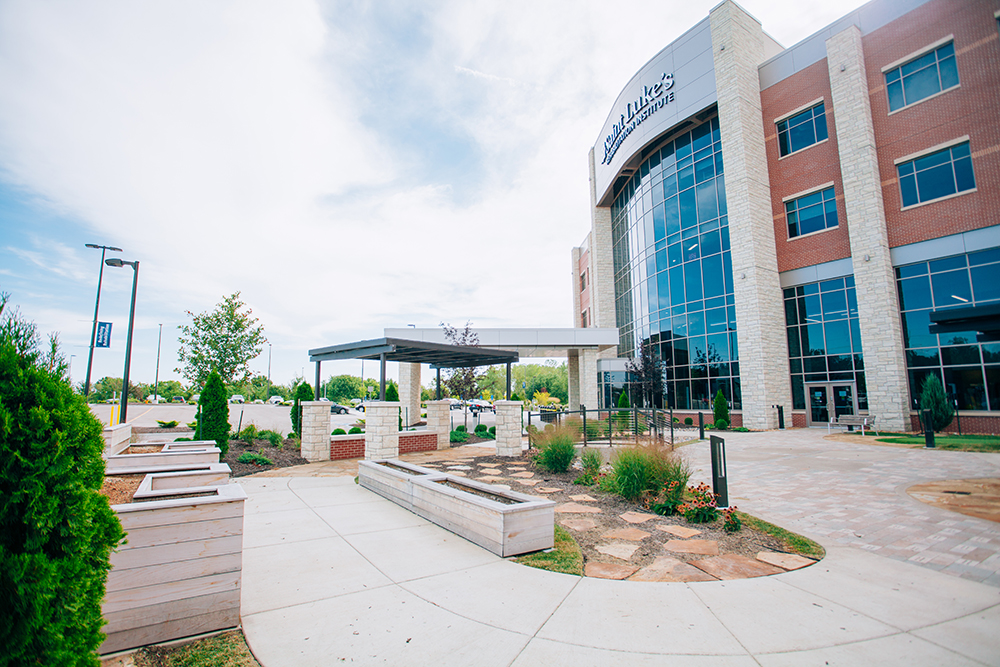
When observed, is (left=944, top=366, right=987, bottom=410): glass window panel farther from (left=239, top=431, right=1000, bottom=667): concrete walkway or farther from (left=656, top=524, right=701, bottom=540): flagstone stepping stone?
(left=656, top=524, right=701, bottom=540): flagstone stepping stone

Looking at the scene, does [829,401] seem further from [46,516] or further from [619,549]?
[46,516]

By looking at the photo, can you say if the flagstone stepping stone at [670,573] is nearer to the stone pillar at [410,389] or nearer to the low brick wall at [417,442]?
the low brick wall at [417,442]

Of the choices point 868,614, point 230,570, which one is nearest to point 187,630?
point 230,570

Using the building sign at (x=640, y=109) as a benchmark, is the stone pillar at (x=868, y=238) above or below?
below

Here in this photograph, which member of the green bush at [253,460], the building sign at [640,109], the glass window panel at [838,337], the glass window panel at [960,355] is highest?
the building sign at [640,109]

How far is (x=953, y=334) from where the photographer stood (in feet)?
58.8

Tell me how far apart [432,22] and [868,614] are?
510 inches

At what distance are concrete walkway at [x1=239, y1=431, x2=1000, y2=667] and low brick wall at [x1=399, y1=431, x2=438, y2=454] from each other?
8146 mm

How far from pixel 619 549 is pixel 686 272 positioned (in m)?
23.6

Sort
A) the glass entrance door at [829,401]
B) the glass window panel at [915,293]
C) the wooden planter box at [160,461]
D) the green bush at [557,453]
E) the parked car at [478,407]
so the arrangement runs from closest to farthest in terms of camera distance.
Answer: the wooden planter box at [160,461] < the green bush at [557,453] < the glass window panel at [915,293] < the glass entrance door at [829,401] < the parked car at [478,407]

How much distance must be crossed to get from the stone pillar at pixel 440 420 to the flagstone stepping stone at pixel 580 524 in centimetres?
939

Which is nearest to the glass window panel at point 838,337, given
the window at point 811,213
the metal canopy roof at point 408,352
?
the window at point 811,213

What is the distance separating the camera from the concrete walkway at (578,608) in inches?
118

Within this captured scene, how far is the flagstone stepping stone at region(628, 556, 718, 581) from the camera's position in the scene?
4.29 metres
